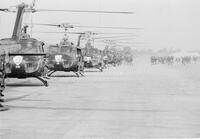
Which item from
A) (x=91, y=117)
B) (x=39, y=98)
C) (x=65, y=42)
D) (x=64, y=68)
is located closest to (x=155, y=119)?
(x=91, y=117)

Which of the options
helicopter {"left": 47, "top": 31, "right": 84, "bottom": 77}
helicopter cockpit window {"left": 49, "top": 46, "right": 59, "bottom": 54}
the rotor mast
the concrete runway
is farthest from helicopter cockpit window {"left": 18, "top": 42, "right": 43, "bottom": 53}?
helicopter cockpit window {"left": 49, "top": 46, "right": 59, "bottom": 54}

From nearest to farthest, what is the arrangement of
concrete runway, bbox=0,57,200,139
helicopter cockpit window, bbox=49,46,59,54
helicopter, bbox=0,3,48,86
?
concrete runway, bbox=0,57,200,139 → helicopter, bbox=0,3,48,86 → helicopter cockpit window, bbox=49,46,59,54

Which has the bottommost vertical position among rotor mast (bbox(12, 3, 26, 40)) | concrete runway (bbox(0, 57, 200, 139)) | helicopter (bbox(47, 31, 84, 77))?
concrete runway (bbox(0, 57, 200, 139))

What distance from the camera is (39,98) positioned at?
1500 centimetres

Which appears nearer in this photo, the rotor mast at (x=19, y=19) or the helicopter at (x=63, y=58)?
the rotor mast at (x=19, y=19)

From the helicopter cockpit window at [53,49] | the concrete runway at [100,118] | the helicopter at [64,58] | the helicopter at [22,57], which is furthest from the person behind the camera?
the helicopter cockpit window at [53,49]

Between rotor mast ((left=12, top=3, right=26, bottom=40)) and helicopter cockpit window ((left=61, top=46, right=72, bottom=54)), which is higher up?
rotor mast ((left=12, top=3, right=26, bottom=40))

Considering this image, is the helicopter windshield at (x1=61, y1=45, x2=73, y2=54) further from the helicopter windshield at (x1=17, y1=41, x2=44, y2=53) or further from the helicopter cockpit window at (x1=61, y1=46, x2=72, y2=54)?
the helicopter windshield at (x1=17, y1=41, x2=44, y2=53)

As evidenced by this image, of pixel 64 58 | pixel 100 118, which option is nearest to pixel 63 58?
pixel 64 58

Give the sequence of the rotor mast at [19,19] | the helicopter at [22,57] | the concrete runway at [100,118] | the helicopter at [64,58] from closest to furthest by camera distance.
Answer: the concrete runway at [100,118] → the rotor mast at [19,19] → the helicopter at [22,57] → the helicopter at [64,58]

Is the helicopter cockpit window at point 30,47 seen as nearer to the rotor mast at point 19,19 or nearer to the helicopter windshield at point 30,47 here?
the helicopter windshield at point 30,47

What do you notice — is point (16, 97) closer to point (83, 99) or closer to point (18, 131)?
point (83, 99)

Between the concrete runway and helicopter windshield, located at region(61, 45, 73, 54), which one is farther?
helicopter windshield, located at region(61, 45, 73, 54)

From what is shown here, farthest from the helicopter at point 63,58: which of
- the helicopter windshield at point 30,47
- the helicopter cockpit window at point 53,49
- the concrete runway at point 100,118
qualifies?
the concrete runway at point 100,118
